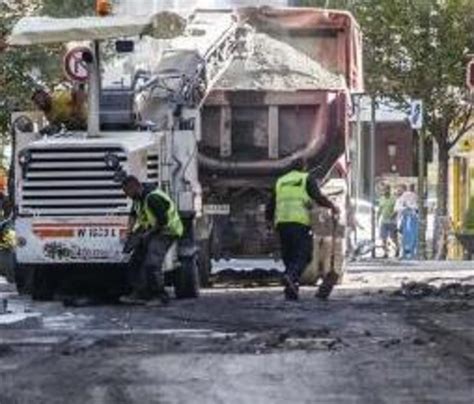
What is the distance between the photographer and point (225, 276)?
811 inches

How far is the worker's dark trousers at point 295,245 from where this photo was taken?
18.2 meters

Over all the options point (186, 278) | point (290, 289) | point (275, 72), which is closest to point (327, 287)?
point (290, 289)

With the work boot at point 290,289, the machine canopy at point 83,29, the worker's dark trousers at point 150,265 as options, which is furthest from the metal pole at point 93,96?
the work boot at point 290,289

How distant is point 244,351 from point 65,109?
6223 mm

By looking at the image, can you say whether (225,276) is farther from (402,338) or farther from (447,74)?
(447,74)

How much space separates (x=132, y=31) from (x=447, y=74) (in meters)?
17.1

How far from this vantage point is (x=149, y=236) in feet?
54.7

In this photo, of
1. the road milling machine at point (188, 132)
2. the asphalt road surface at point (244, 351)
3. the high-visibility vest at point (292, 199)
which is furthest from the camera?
the high-visibility vest at point (292, 199)

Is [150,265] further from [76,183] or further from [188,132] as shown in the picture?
[188,132]

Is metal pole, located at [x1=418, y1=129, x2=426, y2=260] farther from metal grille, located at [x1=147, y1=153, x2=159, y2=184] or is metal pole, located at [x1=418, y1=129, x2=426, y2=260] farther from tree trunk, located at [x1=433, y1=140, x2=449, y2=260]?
metal grille, located at [x1=147, y1=153, x2=159, y2=184]

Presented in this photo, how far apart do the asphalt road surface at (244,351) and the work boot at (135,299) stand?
280 mm

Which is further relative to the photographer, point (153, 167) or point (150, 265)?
point (153, 167)

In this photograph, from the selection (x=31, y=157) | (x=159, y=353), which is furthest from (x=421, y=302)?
(x=159, y=353)

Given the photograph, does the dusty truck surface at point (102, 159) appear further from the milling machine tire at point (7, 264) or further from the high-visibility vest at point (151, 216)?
the milling machine tire at point (7, 264)
